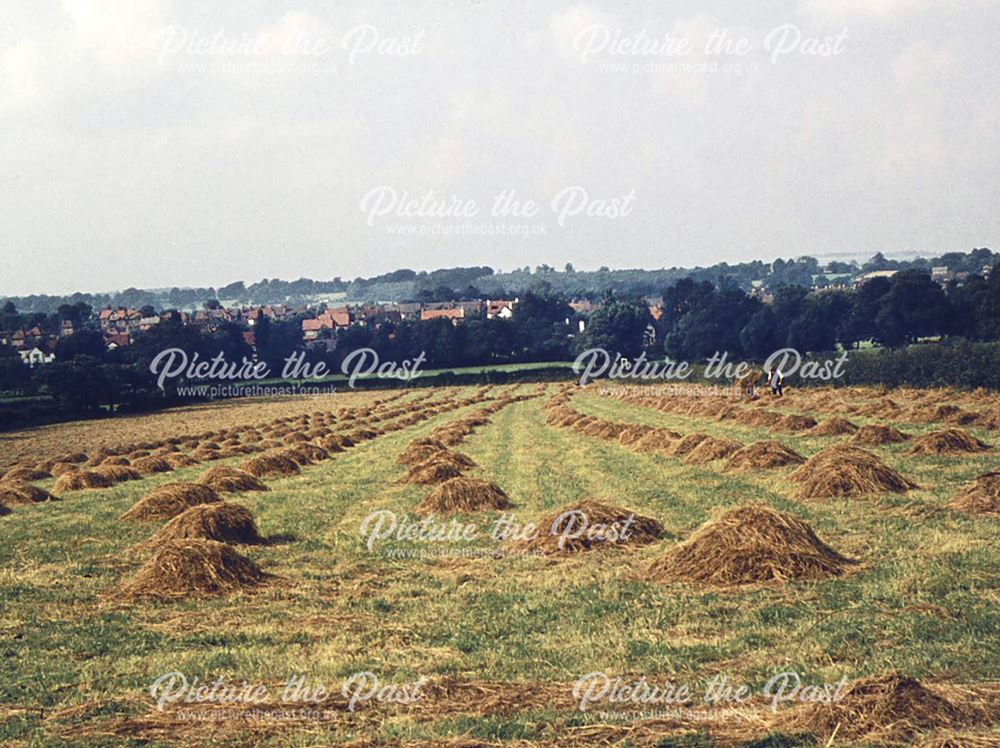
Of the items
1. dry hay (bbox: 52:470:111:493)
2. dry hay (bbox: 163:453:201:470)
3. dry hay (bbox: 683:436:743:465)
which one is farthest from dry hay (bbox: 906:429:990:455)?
dry hay (bbox: 163:453:201:470)

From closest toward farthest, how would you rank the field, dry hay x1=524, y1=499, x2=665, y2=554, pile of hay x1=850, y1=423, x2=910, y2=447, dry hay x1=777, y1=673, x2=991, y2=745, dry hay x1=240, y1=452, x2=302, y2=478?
1. dry hay x1=777, y1=673, x2=991, y2=745
2. the field
3. dry hay x1=524, y1=499, x2=665, y2=554
4. pile of hay x1=850, y1=423, x2=910, y2=447
5. dry hay x1=240, y1=452, x2=302, y2=478

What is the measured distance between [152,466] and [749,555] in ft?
91.8

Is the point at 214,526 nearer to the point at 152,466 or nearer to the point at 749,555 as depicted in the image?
the point at 749,555

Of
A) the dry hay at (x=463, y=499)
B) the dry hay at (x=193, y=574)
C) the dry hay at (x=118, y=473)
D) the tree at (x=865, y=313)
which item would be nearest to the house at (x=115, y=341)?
the tree at (x=865, y=313)

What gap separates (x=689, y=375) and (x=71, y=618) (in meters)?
78.8

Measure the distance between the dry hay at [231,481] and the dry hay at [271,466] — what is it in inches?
81.9

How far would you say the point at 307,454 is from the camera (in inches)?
1432

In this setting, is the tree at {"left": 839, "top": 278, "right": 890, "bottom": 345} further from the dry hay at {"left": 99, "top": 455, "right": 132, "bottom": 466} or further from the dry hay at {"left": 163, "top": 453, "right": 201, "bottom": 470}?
the dry hay at {"left": 99, "top": 455, "right": 132, "bottom": 466}

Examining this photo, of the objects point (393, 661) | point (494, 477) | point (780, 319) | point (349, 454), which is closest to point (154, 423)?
point (349, 454)

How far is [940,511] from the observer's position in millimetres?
17375

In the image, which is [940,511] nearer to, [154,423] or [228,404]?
[154,423]

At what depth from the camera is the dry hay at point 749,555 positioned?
13.4m

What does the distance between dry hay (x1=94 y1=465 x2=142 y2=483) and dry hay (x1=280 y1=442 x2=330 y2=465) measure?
5.00 metres

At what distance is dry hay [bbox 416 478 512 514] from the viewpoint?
21.5 metres
